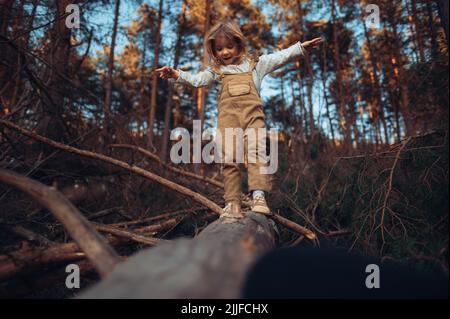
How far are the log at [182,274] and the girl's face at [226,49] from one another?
237 cm

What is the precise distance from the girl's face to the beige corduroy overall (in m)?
0.18

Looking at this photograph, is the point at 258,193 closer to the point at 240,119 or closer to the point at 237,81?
the point at 240,119

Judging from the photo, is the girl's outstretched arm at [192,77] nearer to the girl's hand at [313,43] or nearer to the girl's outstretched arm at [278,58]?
the girl's outstretched arm at [278,58]

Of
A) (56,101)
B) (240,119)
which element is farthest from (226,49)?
(56,101)

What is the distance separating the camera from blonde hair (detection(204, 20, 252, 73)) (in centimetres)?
323

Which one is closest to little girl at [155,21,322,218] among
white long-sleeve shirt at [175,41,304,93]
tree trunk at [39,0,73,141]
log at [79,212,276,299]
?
white long-sleeve shirt at [175,41,304,93]

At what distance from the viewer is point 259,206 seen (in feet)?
9.66

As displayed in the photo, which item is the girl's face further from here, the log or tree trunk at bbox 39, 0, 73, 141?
tree trunk at bbox 39, 0, 73, 141

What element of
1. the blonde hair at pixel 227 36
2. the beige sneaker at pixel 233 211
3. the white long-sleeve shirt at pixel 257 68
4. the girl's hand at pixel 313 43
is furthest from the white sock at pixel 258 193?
the girl's hand at pixel 313 43

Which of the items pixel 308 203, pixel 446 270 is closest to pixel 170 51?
pixel 308 203

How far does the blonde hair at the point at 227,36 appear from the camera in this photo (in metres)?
3.23

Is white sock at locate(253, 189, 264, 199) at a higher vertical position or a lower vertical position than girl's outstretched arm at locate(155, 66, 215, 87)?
lower

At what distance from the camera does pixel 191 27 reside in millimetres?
16375

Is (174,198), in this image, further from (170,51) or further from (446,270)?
(170,51)
